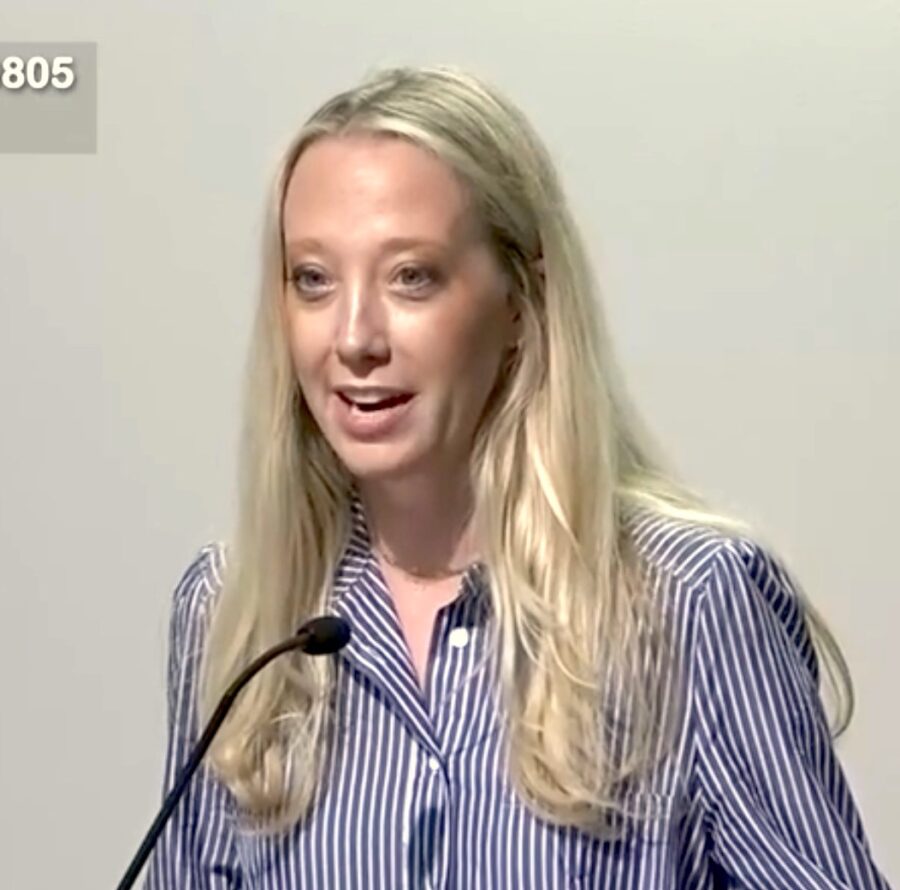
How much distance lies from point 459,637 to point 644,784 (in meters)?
0.14

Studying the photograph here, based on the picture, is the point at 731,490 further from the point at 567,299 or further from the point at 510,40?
the point at 567,299

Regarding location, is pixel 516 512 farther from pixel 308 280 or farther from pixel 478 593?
pixel 308 280

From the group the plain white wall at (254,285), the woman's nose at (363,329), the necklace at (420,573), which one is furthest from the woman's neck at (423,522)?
the plain white wall at (254,285)

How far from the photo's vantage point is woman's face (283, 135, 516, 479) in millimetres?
1035

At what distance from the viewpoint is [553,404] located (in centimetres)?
110

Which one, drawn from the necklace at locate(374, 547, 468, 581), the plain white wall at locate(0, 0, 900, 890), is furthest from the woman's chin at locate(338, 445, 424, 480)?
the plain white wall at locate(0, 0, 900, 890)

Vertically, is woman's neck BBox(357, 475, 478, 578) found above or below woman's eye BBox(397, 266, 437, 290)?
below

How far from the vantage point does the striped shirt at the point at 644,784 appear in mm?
1031

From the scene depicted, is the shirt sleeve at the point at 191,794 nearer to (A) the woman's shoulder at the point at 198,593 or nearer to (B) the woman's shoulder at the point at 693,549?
(A) the woman's shoulder at the point at 198,593

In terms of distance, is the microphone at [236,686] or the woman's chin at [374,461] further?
the woman's chin at [374,461]

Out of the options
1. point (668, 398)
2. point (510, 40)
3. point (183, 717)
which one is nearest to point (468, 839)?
point (183, 717)

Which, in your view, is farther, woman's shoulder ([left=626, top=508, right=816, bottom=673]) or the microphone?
→ woman's shoulder ([left=626, top=508, right=816, bottom=673])

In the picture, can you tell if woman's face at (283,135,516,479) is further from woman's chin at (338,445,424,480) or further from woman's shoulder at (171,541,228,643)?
woman's shoulder at (171,541,228,643)

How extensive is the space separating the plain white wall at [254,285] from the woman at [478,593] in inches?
24.1
